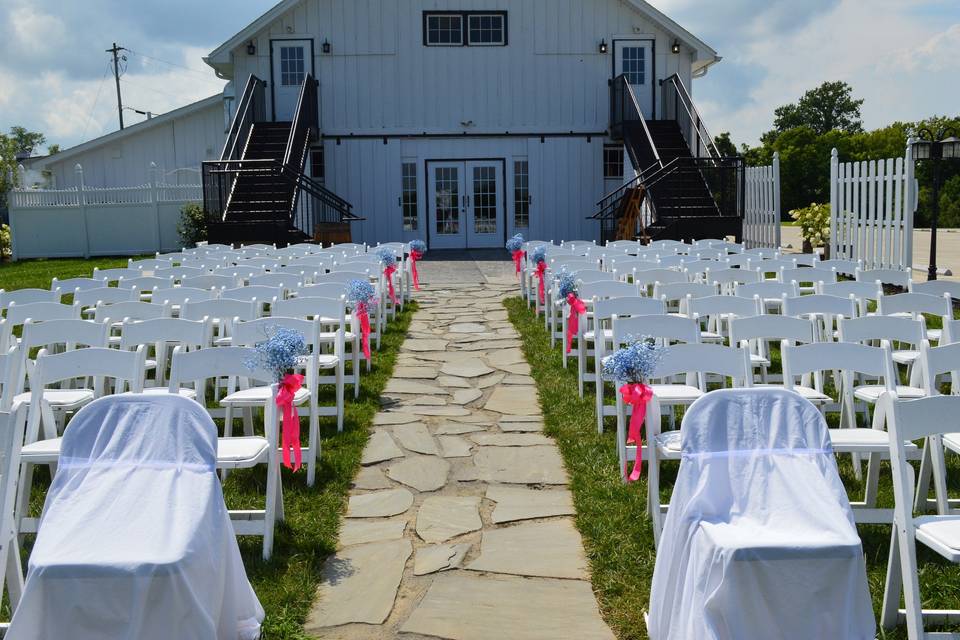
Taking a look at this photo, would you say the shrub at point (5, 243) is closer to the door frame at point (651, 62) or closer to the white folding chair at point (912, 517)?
the door frame at point (651, 62)

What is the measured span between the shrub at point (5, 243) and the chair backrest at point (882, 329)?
24.8 m

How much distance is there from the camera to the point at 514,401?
7.80 m

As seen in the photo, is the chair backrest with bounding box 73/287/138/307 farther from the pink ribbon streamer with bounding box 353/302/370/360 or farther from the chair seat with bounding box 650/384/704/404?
the chair seat with bounding box 650/384/704/404

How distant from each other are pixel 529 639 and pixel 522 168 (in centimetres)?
2157

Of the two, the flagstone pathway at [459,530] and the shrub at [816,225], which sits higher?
the shrub at [816,225]

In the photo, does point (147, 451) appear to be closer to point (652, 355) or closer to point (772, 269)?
point (652, 355)

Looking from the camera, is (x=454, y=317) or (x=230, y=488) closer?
(x=230, y=488)

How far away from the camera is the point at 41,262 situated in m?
23.8

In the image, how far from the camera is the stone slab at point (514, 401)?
748cm

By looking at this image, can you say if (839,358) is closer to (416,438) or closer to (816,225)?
(416,438)

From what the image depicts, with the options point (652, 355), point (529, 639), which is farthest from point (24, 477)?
point (652, 355)

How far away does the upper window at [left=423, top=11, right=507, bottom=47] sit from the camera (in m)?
23.9

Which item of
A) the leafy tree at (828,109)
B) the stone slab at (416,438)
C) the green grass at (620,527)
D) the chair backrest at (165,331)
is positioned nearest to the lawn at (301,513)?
the stone slab at (416,438)

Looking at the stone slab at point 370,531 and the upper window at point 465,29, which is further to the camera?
the upper window at point 465,29
